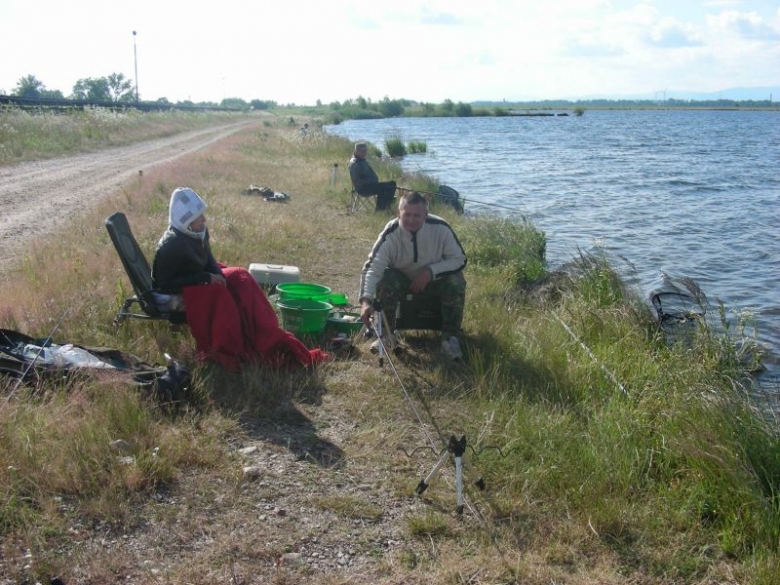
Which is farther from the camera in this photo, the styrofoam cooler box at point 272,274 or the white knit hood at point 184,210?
the styrofoam cooler box at point 272,274

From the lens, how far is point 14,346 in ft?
14.7

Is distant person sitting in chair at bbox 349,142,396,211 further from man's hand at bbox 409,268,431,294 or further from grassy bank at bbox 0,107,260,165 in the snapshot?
grassy bank at bbox 0,107,260,165

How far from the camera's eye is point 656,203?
18.7 meters

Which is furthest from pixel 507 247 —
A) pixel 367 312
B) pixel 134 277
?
pixel 134 277

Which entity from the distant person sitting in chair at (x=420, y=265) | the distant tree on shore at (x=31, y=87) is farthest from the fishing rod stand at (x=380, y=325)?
the distant tree on shore at (x=31, y=87)

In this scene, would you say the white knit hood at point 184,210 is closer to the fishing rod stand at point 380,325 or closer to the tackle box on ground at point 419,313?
the fishing rod stand at point 380,325

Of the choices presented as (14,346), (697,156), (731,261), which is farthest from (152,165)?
(697,156)

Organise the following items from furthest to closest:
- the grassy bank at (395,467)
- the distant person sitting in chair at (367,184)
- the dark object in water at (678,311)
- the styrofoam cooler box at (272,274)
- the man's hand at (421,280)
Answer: the distant person sitting in chair at (367,184)
the styrofoam cooler box at (272,274)
the dark object in water at (678,311)
the man's hand at (421,280)
the grassy bank at (395,467)

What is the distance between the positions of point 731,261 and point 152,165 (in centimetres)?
1418

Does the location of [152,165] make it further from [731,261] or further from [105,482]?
[105,482]

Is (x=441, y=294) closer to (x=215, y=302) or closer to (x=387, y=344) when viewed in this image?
(x=387, y=344)

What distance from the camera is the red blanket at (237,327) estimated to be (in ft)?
16.3

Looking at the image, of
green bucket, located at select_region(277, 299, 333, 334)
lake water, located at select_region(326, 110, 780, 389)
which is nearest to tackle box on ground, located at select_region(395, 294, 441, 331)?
green bucket, located at select_region(277, 299, 333, 334)

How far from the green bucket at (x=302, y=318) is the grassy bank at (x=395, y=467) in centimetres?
37
